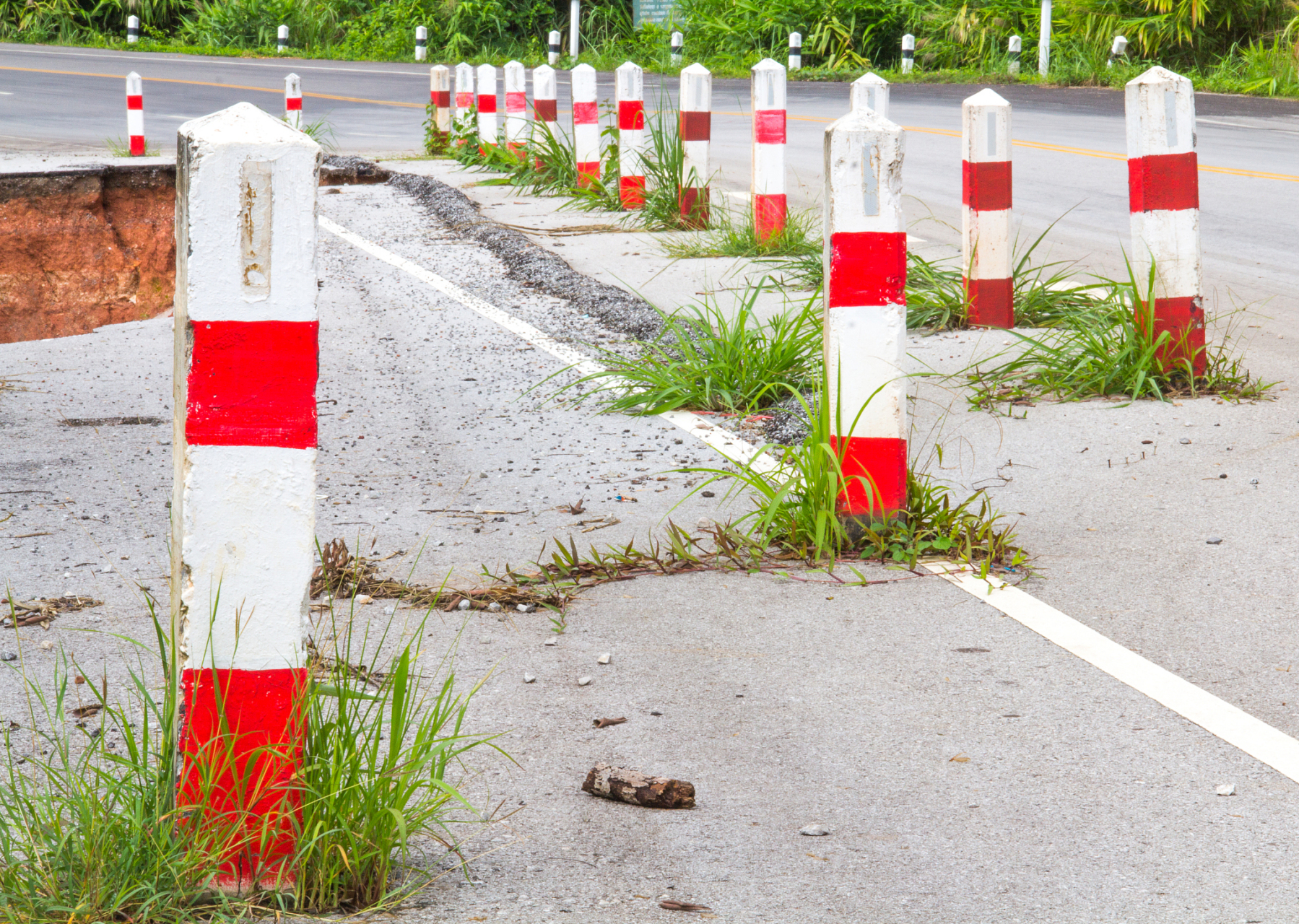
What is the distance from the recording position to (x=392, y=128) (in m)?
15.8

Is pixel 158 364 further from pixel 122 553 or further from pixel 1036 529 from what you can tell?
pixel 1036 529

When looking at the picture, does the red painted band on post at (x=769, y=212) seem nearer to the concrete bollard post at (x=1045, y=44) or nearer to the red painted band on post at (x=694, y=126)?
the red painted band on post at (x=694, y=126)

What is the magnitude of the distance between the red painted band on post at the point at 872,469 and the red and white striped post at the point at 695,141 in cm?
471

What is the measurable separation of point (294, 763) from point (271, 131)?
0.87 meters

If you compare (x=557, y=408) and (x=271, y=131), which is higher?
(x=271, y=131)

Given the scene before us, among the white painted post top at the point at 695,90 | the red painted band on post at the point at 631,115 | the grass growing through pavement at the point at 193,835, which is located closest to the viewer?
the grass growing through pavement at the point at 193,835

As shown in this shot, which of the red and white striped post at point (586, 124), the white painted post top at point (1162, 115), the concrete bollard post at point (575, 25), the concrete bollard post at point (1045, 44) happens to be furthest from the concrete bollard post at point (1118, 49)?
the white painted post top at point (1162, 115)

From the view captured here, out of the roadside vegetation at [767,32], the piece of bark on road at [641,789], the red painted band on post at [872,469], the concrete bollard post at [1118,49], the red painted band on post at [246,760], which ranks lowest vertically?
the piece of bark on road at [641,789]

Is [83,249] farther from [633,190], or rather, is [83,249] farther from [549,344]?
[549,344]

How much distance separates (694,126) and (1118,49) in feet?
46.3

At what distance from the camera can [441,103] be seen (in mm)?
13008

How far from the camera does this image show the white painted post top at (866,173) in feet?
10.5

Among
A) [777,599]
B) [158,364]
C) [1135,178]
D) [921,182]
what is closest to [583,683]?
[777,599]

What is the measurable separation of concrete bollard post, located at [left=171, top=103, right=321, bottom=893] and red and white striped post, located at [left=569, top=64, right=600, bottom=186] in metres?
7.61
